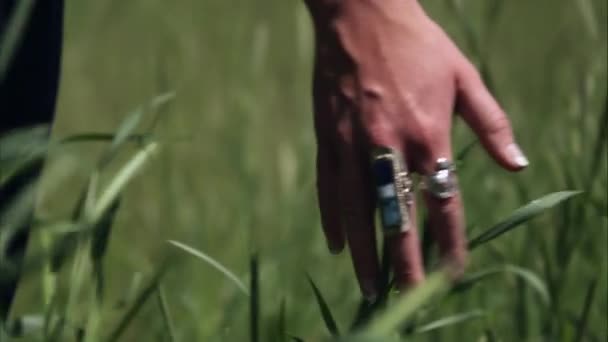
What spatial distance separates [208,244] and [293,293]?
0.31 metres

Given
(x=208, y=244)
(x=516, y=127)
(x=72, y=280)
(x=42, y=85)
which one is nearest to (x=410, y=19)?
(x=72, y=280)

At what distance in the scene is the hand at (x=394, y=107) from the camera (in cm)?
113

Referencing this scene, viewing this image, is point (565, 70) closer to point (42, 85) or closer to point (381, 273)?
point (42, 85)

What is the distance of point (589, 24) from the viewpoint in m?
1.89

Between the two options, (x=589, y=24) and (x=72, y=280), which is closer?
(x=72, y=280)

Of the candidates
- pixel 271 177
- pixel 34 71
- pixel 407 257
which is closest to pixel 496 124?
pixel 407 257

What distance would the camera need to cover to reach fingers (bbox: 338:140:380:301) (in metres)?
1.15

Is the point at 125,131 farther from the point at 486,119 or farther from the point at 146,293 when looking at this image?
the point at 486,119

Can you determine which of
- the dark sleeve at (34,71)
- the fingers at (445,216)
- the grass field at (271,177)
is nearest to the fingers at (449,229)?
the fingers at (445,216)

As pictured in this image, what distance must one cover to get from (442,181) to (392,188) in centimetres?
4

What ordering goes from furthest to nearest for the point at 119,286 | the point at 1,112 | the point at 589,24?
1. the point at 119,286
2. the point at 589,24
3. the point at 1,112

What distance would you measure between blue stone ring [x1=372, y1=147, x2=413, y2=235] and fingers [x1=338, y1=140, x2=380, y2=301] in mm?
20

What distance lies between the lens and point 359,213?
1.16 m

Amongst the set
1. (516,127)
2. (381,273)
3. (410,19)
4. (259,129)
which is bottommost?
(259,129)
